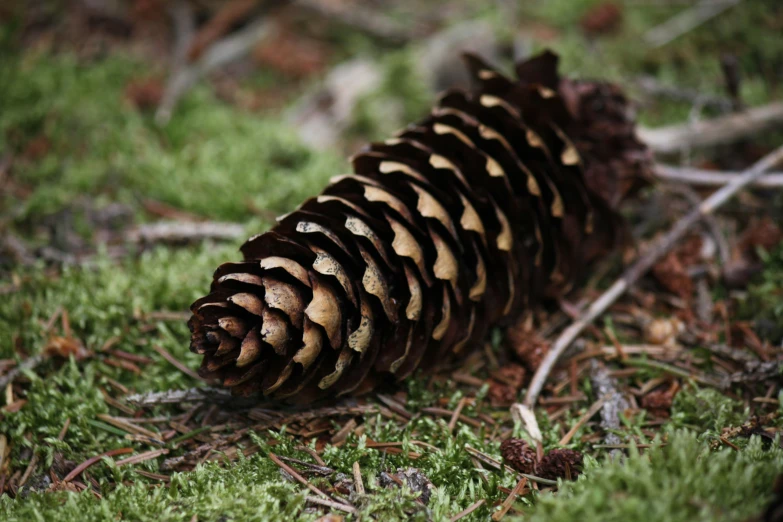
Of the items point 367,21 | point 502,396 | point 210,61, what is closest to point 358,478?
point 502,396

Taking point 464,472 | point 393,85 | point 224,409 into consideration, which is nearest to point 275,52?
point 393,85

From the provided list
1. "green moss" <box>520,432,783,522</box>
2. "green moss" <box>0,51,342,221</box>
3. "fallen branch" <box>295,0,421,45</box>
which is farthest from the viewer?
"fallen branch" <box>295,0,421,45</box>

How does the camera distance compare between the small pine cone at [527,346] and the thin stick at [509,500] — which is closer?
the thin stick at [509,500]

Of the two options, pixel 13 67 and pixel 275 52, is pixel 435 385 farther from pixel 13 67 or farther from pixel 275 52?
pixel 13 67

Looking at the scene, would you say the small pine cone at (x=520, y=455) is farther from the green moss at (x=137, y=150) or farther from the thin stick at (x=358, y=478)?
the green moss at (x=137, y=150)

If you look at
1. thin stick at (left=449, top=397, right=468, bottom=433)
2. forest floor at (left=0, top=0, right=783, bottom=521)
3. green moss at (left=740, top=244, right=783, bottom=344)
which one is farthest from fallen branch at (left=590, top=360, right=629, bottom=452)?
green moss at (left=740, top=244, right=783, bottom=344)

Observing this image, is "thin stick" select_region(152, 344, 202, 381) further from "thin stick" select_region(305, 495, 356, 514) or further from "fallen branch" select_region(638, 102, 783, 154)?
"fallen branch" select_region(638, 102, 783, 154)

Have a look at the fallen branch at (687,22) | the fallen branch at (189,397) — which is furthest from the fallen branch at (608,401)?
the fallen branch at (687,22)

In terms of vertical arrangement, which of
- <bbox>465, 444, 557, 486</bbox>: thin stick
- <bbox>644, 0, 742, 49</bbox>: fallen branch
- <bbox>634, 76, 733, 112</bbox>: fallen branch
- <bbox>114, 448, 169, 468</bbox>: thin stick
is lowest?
<bbox>465, 444, 557, 486</bbox>: thin stick
